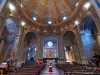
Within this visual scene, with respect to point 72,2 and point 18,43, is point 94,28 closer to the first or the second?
point 72,2

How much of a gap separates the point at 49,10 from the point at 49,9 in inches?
14.1

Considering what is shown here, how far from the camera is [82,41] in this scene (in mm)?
15805

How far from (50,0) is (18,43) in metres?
18.3

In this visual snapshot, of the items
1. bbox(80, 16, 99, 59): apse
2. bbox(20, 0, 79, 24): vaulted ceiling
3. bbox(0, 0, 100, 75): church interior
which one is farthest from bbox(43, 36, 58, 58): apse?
bbox(80, 16, 99, 59): apse

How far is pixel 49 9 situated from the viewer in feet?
79.2

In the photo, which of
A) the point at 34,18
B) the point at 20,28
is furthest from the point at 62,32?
the point at 20,28

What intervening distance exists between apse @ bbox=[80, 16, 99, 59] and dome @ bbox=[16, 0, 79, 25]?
683cm

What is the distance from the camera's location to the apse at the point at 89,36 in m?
15.5

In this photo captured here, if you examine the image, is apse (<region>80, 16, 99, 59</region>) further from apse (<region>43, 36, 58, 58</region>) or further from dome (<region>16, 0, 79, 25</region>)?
apse (<region>43, 36, 58, 58</region>)

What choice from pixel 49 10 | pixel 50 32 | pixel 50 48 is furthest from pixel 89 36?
pixel 49 10

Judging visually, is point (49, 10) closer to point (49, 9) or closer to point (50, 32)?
point (49, 9)

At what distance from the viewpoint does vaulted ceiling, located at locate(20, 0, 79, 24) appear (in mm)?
21161

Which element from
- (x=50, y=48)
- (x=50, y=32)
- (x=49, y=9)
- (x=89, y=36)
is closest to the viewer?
(x=89, y=36)

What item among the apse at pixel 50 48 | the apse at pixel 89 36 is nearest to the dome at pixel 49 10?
the apse at pixel 89 36
